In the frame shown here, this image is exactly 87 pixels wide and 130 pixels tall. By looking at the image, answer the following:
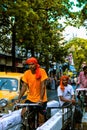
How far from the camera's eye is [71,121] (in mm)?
9555

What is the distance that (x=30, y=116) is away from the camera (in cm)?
808

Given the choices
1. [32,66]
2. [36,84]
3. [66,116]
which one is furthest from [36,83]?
[66,116]

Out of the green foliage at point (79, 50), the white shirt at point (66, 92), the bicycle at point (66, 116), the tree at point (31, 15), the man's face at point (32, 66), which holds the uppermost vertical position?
the green foliage at point (79, 50)

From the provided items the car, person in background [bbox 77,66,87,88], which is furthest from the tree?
person in background [bbox 77,66,87,88]

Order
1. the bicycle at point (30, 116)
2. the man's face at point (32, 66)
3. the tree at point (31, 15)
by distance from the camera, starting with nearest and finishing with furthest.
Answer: the bicycle at point (30, 116), the man's face at point (32, 66), the tree at point (31, 15)

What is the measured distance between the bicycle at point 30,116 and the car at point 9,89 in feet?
12.3

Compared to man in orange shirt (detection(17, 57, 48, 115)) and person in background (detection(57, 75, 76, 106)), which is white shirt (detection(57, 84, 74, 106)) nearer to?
person in background (detection(57, 75, 76, 106))

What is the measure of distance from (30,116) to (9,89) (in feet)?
18.7

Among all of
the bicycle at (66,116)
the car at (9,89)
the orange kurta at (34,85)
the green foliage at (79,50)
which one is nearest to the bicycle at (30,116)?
the orange kurta at (34,85)

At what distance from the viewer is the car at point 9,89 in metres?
12.2

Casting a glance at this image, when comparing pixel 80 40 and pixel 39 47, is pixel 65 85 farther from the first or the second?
pixel 80 40

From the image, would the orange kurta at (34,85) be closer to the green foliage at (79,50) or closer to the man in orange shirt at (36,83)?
the man in orange shirt at (36,83)

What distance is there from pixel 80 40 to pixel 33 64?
6674 centimetres

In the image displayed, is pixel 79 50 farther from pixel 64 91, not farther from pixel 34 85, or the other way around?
pixel 34 85
